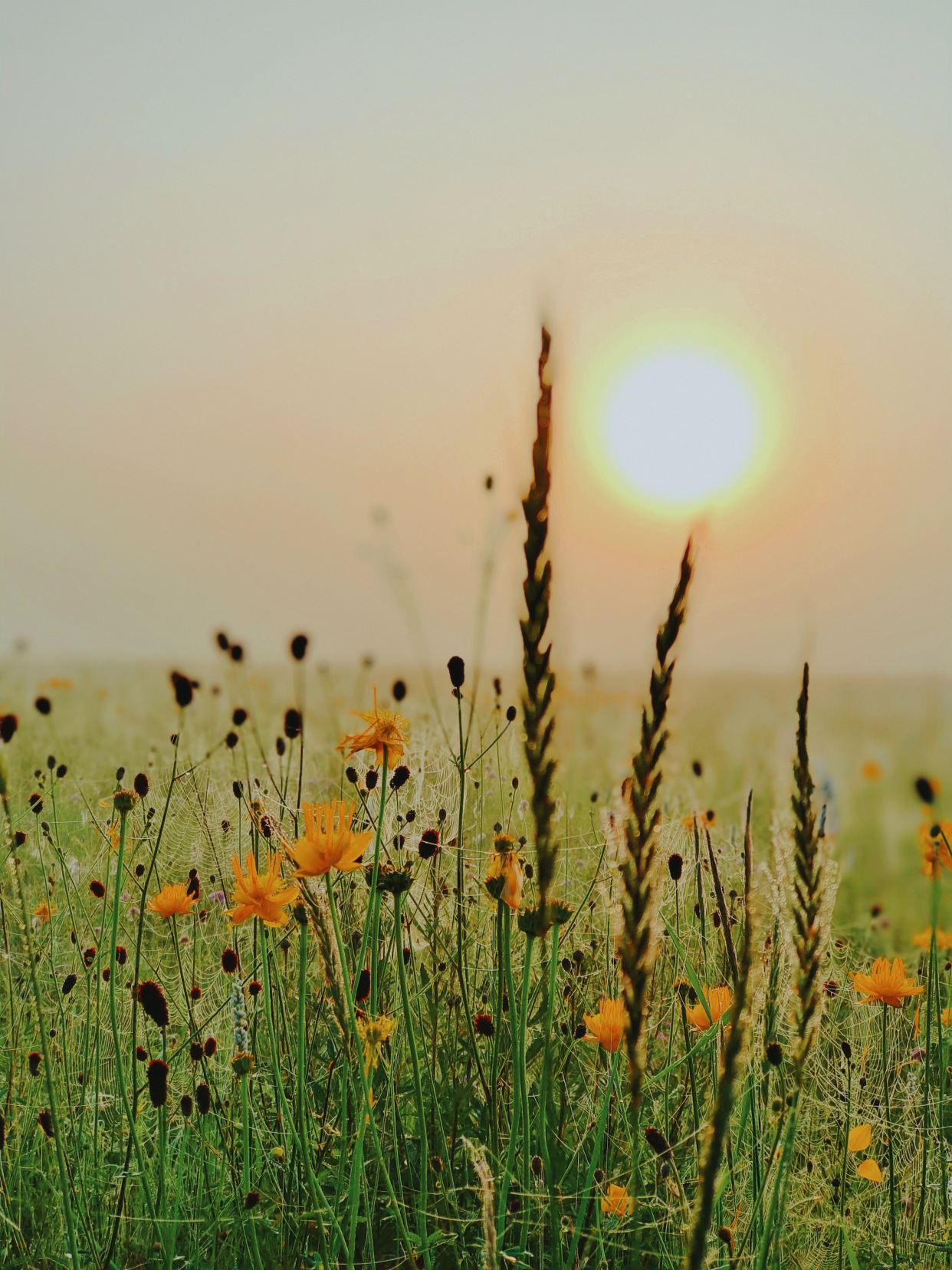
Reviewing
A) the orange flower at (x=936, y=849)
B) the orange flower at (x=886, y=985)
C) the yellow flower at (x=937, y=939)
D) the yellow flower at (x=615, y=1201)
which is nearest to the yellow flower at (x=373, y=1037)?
the yellow flower at (x=615, y=1201)

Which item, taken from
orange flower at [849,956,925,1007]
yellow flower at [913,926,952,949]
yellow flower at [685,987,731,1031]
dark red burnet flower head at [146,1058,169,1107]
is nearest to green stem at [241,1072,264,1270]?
dark red burnet flower head at [146,1058,169,1107]

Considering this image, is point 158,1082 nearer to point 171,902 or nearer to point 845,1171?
point 171,902

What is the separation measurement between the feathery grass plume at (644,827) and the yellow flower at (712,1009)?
1.17m

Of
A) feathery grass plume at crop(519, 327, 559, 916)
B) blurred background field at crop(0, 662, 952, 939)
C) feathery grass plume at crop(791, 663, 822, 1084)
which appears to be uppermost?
feathery grass plume at crop(519, 327, 559, 916)

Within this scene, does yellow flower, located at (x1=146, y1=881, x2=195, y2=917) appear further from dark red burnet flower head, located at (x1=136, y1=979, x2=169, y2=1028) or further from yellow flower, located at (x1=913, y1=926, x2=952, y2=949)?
yellow flower, located at (x1=913, y1=926, x2=952, y2=949)

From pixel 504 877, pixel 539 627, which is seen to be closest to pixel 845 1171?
pixel 504 877

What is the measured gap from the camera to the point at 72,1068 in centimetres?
291

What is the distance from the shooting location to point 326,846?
1858 millimetres

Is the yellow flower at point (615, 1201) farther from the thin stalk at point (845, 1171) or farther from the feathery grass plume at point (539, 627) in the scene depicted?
the feathery grass plume at point (539, 627)

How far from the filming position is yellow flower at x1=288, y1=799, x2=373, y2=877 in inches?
72.1

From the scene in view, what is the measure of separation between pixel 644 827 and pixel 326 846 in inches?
43.4

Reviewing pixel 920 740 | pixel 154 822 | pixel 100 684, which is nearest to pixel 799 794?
pixel 154 822

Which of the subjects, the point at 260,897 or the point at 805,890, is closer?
the point at 805,890

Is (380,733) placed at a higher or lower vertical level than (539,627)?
lower
